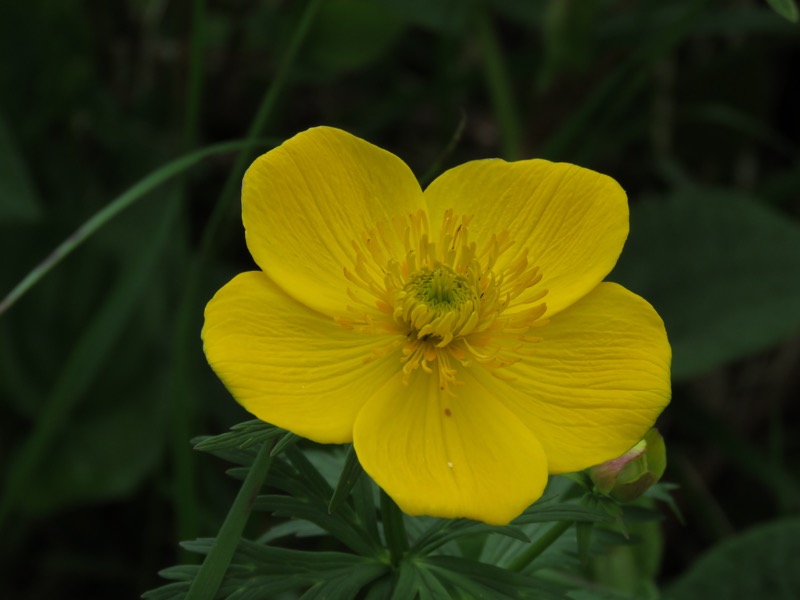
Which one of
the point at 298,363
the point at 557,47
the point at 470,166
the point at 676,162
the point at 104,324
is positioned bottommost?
the point at 676,162

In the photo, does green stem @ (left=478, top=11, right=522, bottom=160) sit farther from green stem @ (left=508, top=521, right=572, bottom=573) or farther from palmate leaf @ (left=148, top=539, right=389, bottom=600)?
palmate leaf @ (left=148, top=539, right=389, bottom=600)

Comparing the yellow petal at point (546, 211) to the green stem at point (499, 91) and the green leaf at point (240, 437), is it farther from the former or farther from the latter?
the green stem at point (499, 91)

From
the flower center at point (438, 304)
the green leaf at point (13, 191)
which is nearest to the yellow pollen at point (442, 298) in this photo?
the flower center at point (438, 304)

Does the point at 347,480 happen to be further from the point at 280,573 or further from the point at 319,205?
the point at 319,205

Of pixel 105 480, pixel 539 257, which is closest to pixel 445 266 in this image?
pixel 539 257

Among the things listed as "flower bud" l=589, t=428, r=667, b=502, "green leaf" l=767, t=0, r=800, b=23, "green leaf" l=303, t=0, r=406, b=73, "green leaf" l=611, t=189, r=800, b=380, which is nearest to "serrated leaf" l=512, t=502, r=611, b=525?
"flower bud" l=589, t=428, r=667, b=502

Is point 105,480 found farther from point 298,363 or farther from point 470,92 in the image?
point 470,92

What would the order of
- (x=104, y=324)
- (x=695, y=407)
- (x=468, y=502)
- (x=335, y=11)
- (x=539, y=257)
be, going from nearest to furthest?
(x=468, y=502) → (x=539, y=257) → (x=104, y=324) → (x=695, y=407) → (x=335, y=11)
